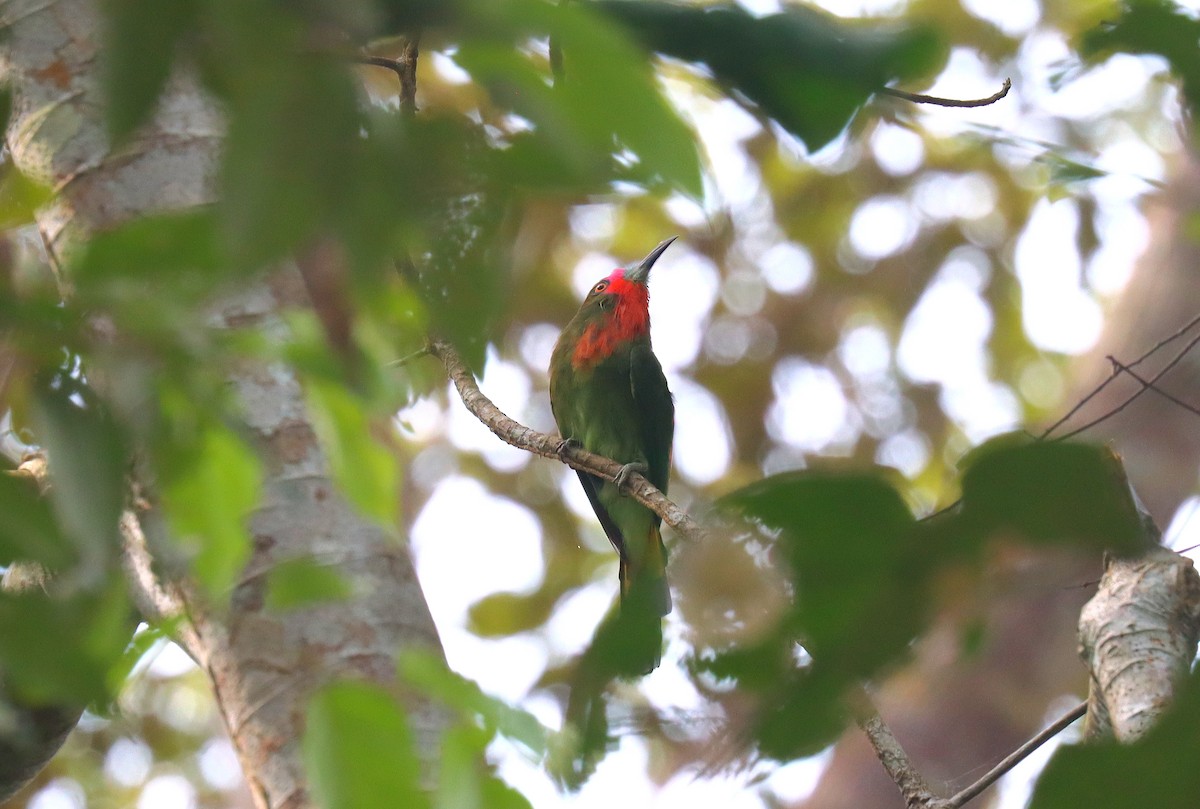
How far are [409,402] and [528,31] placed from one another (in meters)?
1.09

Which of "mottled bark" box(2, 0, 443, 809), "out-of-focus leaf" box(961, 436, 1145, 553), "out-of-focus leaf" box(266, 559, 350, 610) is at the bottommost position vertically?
"mottled bark" box(2, 0, 443, 809)

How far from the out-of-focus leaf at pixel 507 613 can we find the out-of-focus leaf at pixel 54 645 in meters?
6.47

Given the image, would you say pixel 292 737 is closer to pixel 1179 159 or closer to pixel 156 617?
pixel 156 617

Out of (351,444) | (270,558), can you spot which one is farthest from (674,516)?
(351,444)

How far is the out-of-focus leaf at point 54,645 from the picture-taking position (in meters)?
0.64

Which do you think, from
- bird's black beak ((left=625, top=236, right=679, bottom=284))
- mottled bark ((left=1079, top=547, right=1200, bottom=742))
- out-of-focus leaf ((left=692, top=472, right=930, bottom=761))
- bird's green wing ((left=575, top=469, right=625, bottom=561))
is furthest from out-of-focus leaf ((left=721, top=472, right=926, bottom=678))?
bird's black beak ((left=625, top=236, right=679, bottom=284))

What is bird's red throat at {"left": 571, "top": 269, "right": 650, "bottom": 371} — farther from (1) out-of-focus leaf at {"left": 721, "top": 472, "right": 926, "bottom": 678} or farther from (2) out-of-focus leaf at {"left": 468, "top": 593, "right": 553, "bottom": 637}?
(1) out-of-focus leaf at {"left": 721, "top": 472, "right": 926, "bottom": 678}

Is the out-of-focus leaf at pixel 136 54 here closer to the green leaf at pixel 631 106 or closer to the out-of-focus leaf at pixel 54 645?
the green leaf at pixel 631 106

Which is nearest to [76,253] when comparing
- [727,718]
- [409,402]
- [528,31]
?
[528,31]

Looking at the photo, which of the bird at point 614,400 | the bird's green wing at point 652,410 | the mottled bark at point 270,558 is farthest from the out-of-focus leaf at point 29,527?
the bird's green wing at point 652,410

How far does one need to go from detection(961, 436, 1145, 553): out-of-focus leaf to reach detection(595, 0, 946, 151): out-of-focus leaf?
0.51ft

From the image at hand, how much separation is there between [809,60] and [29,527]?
0.52 meters

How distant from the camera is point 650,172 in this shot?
44 centimetres

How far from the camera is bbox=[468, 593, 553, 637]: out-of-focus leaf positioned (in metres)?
7.09
